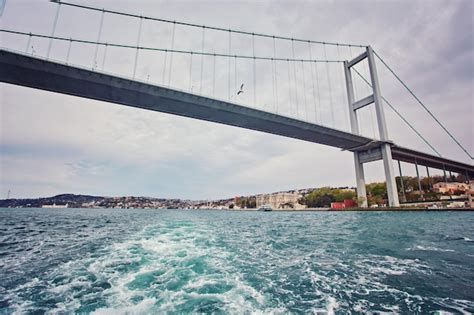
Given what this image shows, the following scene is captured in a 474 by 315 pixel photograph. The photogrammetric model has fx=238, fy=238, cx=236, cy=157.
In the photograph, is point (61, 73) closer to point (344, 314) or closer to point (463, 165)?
point (344, 314)

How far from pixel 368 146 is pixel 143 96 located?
1201 inches

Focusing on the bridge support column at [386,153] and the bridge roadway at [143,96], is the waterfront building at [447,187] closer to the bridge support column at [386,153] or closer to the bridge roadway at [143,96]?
the bridge support column at [386,153]

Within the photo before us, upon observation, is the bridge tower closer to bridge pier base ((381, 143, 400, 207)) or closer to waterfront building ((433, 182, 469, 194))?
bridge pier base ((381, 143, 400, 207))

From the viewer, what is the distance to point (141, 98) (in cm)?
2194

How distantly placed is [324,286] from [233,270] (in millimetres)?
1657

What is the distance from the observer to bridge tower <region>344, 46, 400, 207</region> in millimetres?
31766

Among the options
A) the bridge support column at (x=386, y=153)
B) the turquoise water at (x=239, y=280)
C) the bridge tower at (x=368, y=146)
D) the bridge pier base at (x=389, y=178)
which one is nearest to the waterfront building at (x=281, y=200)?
the bridge tower at (x=368, y=146)

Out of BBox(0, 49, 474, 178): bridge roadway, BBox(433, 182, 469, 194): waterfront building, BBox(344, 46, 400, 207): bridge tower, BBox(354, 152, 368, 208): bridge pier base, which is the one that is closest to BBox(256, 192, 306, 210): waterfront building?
BBox(433, 182, 469, 194): waterfront building

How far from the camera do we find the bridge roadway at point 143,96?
17.6 metres

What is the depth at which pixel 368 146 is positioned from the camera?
34281 mm

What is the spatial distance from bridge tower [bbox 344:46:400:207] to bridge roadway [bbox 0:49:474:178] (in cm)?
175

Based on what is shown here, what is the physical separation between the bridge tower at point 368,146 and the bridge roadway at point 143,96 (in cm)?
175

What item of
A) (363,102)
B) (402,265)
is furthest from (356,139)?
(402,265)

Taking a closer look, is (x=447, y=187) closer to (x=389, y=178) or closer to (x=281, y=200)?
(x=389, y=178)
